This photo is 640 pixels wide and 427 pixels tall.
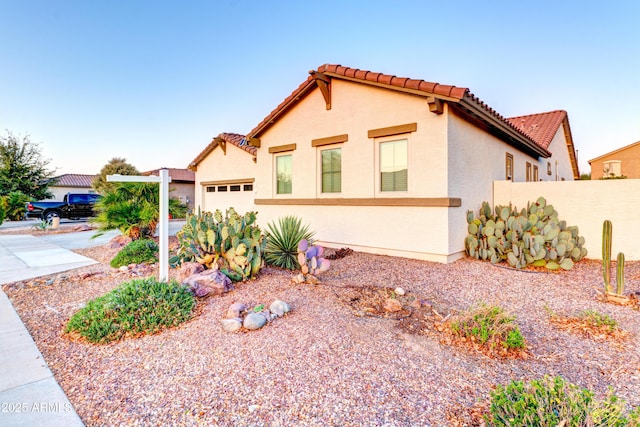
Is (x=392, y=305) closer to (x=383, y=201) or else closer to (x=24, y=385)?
(x=24, y=385)

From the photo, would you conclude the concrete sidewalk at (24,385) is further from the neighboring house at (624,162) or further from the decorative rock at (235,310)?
the neighboring house at (624,162)

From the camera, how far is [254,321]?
11.8ft

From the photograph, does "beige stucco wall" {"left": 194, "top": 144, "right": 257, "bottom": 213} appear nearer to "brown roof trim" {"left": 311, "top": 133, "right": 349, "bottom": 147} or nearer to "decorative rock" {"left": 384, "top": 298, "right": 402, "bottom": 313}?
"brown roof trim" {"left": 311, "top": 133, "right": 349, "bottom": 147}

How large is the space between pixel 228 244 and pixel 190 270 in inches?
29.2

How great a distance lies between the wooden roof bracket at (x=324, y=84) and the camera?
887 centimetres

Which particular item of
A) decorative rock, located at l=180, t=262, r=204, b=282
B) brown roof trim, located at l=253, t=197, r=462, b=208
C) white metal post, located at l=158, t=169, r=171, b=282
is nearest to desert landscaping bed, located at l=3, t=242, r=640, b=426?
decorative rock, located at l=180, t=262, r=204, b=282

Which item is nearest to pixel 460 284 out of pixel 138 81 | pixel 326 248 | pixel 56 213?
pixel 326 248

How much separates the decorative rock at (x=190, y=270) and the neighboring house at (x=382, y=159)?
14.9 feet

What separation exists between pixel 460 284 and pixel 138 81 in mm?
14241

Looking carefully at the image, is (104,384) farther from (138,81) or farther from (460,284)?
(138,81)

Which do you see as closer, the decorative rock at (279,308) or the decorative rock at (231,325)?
the decorative rock at (231,325)

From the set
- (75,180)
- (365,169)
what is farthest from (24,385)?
(75,180)

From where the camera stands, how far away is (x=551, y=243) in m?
6.94

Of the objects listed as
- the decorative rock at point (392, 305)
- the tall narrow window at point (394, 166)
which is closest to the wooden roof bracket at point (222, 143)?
the tall narrow window at point (394, 166)
